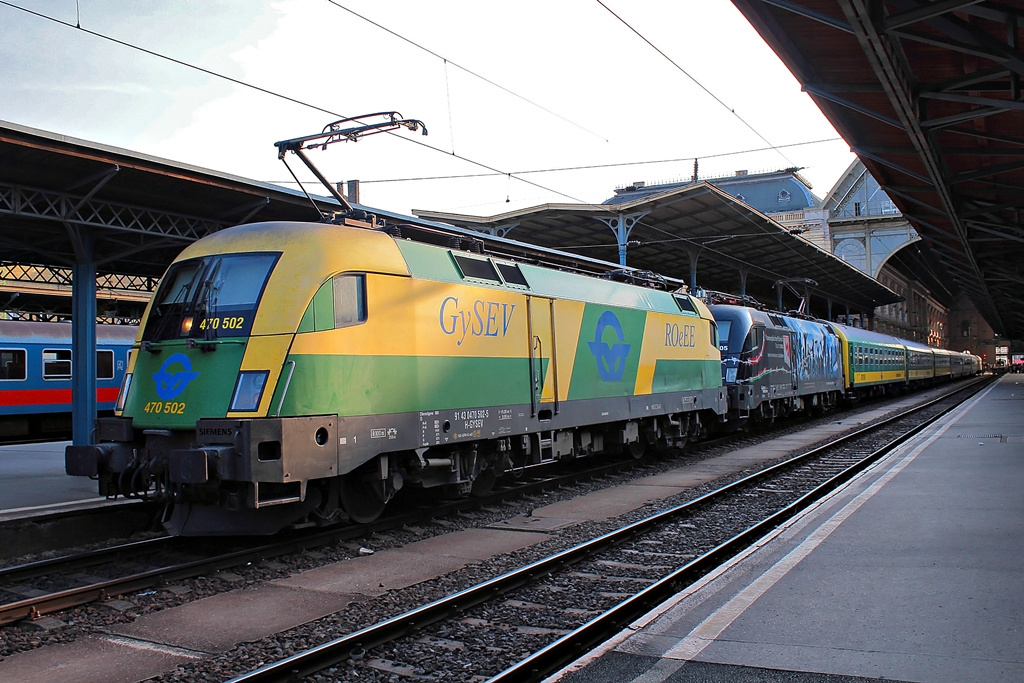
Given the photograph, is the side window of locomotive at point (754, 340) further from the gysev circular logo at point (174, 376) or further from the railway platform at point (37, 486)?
the gysev circular logo at point (174, 376)

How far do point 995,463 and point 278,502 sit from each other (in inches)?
430

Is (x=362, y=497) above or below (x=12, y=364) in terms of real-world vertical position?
below

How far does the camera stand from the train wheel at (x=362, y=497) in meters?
9.06

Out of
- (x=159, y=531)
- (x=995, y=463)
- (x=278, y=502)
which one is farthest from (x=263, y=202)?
(x=995, y=463)

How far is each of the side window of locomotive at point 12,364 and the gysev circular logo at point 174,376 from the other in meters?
15.9

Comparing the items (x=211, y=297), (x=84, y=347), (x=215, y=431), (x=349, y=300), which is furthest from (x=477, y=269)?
(x=84, y=347)

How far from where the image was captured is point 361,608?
257 inches

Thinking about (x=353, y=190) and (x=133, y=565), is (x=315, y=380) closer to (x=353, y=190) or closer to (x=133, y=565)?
(x=133, y=565)

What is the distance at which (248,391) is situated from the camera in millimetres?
7805

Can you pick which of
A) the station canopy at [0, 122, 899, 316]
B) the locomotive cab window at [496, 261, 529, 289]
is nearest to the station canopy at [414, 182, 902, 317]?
the station canopy at [0, 122, 899, 316]

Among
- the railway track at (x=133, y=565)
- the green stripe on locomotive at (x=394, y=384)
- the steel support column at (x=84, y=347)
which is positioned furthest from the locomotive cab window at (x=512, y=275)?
the steel support column at (x=84, y=347)

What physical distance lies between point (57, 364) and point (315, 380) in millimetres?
17920

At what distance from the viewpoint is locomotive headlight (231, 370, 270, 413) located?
774 centimetres

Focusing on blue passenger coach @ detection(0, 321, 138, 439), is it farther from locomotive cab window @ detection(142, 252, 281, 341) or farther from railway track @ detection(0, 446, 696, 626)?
railway track @ detection(0, 446, 696, 626)
